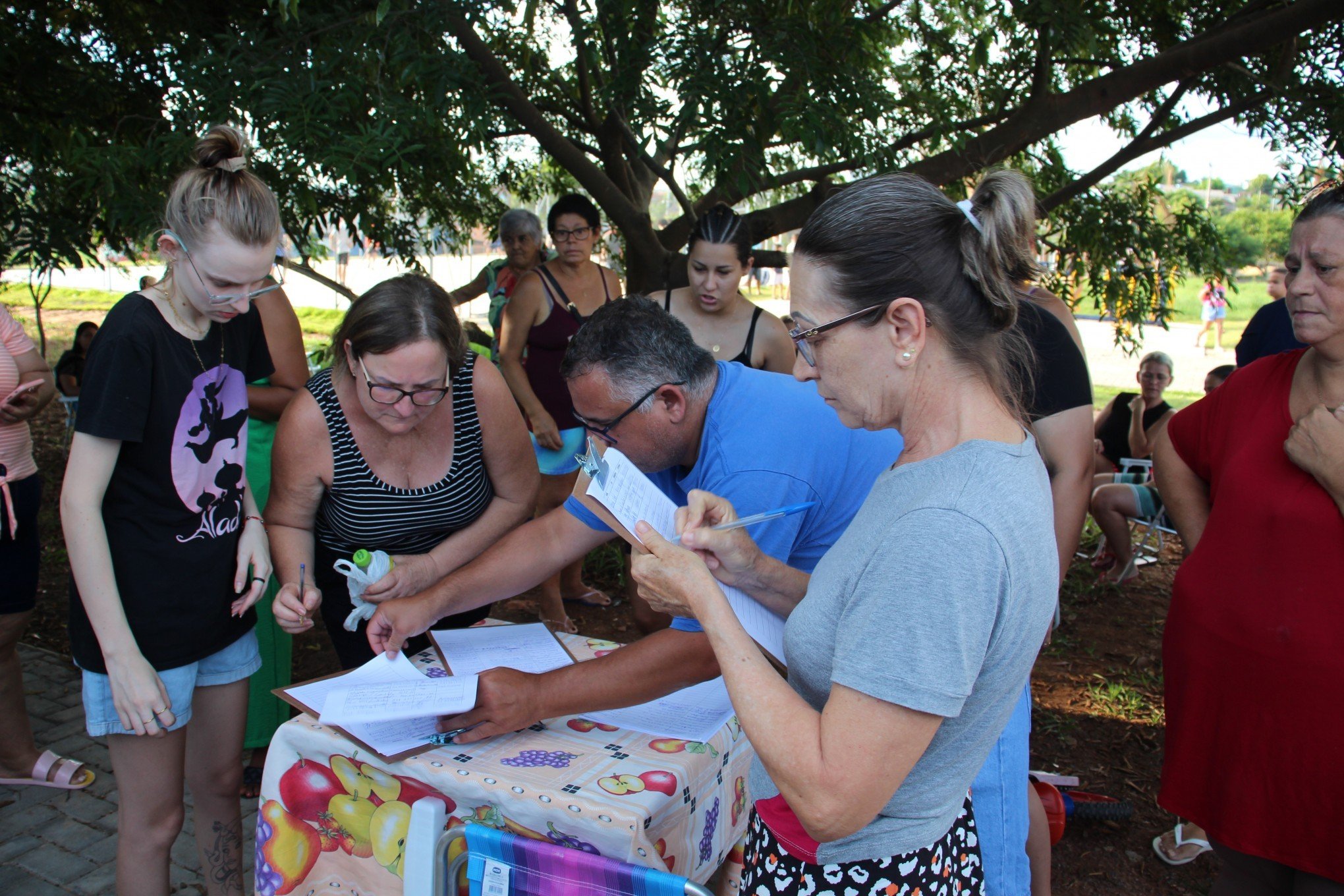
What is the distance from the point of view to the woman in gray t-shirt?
3.45 ft

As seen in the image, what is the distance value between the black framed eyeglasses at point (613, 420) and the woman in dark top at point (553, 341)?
228 cm

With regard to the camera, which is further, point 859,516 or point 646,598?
point 646,598

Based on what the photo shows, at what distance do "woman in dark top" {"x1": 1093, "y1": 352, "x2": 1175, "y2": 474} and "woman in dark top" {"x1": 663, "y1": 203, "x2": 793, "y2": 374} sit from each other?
281 centimetres

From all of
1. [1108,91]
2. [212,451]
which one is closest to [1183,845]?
A: [212,451]

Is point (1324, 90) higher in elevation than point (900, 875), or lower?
higher

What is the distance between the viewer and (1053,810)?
2.57 m

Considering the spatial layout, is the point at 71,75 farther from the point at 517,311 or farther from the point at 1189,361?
the point at 1189,361

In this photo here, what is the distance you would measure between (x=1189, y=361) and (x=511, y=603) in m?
→ 13.0

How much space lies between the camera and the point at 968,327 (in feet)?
→ 4.01

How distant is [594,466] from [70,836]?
2.37 m

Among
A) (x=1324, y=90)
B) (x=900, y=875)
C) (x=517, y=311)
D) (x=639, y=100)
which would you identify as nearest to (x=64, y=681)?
(x=517, y=311)

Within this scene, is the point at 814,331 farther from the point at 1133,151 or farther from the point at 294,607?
the point at 1133,151

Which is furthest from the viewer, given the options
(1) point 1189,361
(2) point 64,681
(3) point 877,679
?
(1) point 1189,361

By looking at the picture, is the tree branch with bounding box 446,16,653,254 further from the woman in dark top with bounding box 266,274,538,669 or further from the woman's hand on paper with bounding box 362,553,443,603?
the woman's hand on paper with bounding box 362,553,443,603
